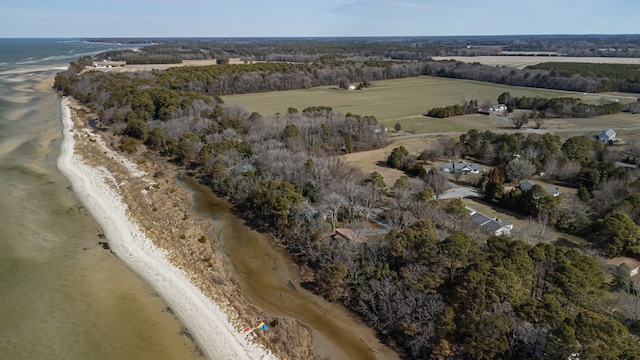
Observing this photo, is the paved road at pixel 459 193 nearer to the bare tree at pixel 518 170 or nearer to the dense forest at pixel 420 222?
the dense forest at pixel 420 222

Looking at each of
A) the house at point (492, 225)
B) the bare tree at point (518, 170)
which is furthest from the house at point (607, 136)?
the house at point (492, 225)

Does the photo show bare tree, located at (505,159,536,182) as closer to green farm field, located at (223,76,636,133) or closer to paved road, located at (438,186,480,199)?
paved road, located at (438,186,480,199)

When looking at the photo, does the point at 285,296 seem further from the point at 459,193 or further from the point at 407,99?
the point at 407,99

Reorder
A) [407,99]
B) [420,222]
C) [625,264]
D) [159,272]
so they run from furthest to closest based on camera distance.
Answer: [407,99] < [159,272] < [625,264] < [420,222]

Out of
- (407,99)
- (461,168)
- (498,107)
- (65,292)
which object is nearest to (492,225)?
(461,168)

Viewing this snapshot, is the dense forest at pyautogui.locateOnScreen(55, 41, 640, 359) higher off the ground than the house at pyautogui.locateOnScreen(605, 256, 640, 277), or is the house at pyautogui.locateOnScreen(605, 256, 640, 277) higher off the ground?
the dense forest at pyautogui.locateOnScreen(55, 41, 640, 359)

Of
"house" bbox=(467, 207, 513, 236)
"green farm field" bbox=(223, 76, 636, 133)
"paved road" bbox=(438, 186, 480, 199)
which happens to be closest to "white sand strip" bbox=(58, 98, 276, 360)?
"house" bbox=(467, 207, 513, 236)

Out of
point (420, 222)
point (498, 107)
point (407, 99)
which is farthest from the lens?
point (407, 99)
